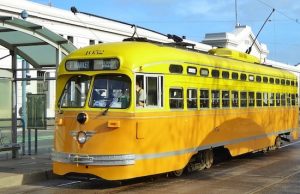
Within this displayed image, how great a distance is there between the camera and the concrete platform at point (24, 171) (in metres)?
12.0

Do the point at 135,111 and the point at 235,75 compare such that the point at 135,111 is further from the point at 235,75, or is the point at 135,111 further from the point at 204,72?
the point at 235,75

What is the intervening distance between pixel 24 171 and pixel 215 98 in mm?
5106

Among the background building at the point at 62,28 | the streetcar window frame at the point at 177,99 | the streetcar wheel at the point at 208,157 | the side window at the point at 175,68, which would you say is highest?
the background building at the point at 62,28

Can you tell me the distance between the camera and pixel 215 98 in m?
14.1

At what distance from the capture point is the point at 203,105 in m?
13.4

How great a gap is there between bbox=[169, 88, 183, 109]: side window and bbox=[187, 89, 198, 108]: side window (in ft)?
1.14

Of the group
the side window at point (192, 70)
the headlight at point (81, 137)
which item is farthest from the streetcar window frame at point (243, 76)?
the headlight at point (81, 137)

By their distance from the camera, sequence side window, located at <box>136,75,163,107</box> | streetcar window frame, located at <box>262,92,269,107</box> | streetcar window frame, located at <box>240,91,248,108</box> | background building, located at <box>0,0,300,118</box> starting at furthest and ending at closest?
background building, located at <box>0,0,300,118</box> → streetcar window frame, located at <box>262,92,269,107</box> → streetcar window frame, located at <box>240,91,248,108</box> → side window, located at <box>136,75,163,107</box>

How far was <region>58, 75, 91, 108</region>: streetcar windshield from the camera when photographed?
1142 cm

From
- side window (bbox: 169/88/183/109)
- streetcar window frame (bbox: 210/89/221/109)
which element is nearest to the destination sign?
side window (bbox: 169/88/183/109)

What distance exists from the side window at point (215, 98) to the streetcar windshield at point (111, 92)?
11.5 feet

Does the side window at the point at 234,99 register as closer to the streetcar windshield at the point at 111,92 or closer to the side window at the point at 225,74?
the side window at the point at 225,74

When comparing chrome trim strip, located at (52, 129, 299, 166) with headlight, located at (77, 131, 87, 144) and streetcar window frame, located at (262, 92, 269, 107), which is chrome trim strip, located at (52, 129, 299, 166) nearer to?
headlight, located at (77, 131, 87, 144)

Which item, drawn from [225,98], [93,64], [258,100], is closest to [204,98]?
[225,98]
